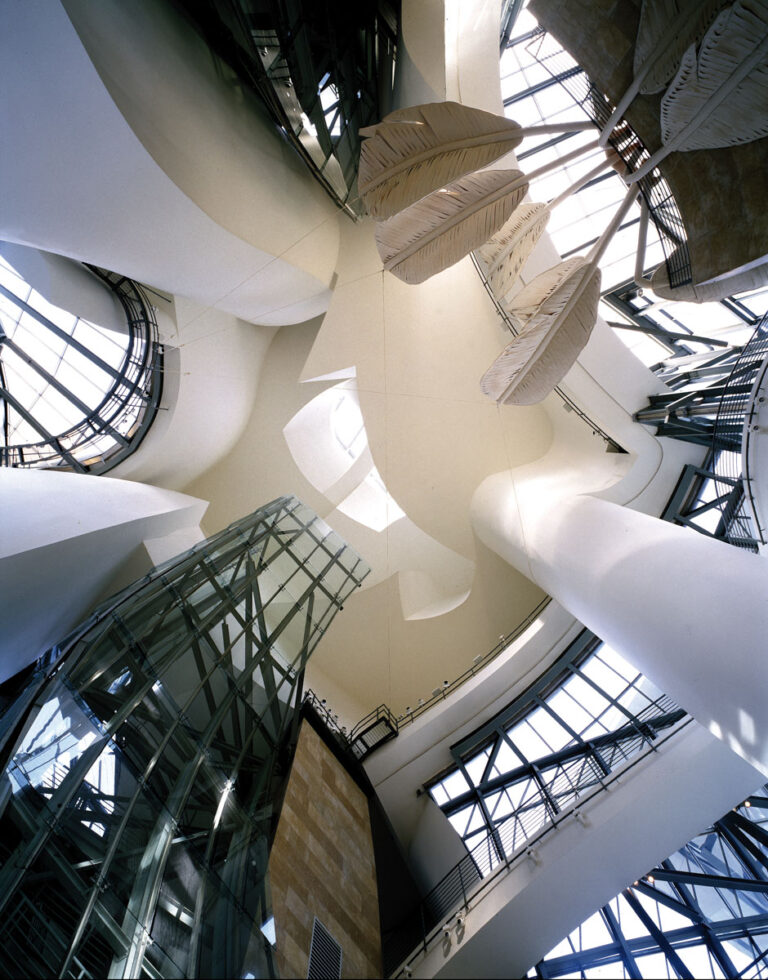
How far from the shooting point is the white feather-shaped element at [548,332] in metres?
6.06

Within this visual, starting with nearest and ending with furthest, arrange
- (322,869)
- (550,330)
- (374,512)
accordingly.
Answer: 1. (550,330)
2. (322,869)
3. (374,512)

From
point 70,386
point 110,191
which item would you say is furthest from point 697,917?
point 70,386

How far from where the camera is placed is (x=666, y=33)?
161 inches

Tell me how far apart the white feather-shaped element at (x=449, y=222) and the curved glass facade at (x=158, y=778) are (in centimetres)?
590

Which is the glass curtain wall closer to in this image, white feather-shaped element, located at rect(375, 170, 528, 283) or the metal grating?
white feather-shaped element, located at rect(375, 170, 528, 283)

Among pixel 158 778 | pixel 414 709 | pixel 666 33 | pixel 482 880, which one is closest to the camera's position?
pixel 666 33

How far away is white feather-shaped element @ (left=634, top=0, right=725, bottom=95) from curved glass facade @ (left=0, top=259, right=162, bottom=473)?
10649 millimetres

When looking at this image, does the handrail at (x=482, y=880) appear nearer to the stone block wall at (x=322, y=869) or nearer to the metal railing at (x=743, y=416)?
the stone block wall at (x=322, y=869)

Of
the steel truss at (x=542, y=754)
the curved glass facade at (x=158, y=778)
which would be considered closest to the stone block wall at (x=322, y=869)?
the curved glass facade at (x=158, y=778)

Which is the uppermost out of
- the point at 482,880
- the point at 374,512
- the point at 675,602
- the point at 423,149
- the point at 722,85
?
the point at 423,149

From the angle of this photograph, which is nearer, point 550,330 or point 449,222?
point 449,222

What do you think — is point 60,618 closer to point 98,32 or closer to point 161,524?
point 161,524

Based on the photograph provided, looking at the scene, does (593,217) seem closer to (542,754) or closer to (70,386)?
(70,386)

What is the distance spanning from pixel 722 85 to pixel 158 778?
26.8 feet
